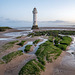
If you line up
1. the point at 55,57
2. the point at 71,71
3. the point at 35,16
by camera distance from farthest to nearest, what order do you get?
the point at 35,16, the point at 55,57, the point at 71,71

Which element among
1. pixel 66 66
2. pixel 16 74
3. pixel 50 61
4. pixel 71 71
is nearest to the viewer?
pixel 16 74

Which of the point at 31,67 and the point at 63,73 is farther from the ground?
the point at 31,67

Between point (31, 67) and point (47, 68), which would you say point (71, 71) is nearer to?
point (47, 68)

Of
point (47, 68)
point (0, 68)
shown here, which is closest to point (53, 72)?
point (47, 68)

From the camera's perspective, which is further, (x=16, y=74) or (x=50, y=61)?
(x=50, y=61)

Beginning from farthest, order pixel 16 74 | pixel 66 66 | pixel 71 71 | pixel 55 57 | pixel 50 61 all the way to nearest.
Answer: pixel 55 57, pixel 50 61, pixel 66 66, pixel 71 71, pixel 16 74

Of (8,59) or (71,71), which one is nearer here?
(71,71)

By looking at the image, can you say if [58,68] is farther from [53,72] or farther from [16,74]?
[16,74]

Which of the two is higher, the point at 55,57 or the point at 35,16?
the point at 35,16

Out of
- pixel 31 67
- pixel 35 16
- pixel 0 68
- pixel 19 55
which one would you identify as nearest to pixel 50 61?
pixel 31 67
